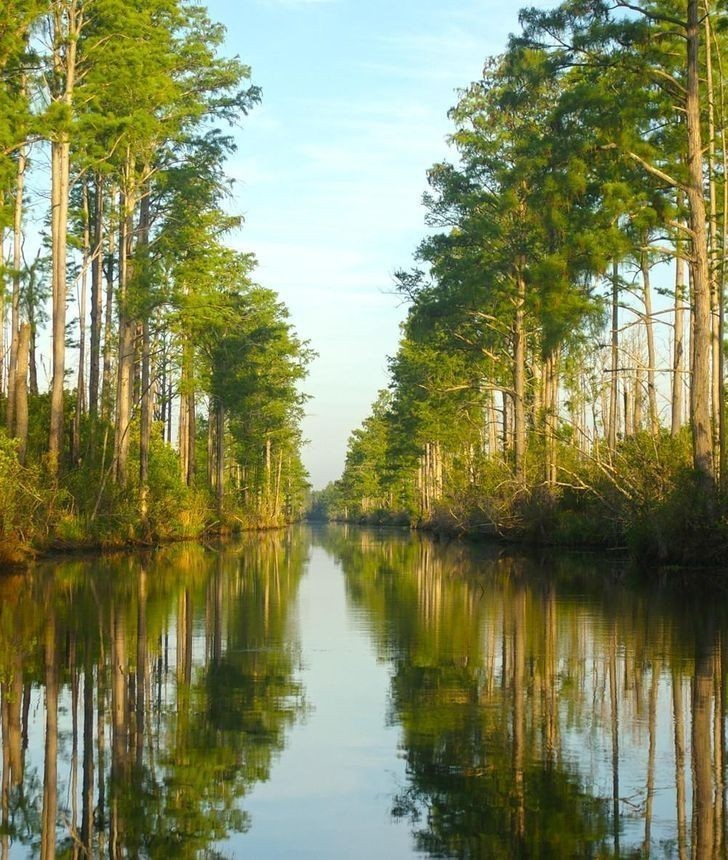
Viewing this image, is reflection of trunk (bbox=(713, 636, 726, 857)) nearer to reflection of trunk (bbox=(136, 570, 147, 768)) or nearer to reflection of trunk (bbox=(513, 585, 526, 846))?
reflection of trunk (bbox=(513, 585, 526, 846))

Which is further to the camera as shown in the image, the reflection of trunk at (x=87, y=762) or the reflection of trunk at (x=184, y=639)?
the reflection of trunk at (x=184, y=639)

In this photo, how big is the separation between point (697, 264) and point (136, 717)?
17767 mm

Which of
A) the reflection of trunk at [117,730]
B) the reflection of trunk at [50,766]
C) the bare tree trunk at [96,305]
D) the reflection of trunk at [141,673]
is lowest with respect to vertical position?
the reflection of trunk at [141,673]

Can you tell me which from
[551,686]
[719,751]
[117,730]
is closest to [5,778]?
[117,730]

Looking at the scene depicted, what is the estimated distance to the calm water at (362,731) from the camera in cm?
521

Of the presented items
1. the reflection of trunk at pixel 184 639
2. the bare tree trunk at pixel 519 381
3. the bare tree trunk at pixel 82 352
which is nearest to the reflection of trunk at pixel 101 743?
the reflection of trunk at pixel 184 639

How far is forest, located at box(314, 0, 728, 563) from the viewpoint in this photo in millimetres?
22062

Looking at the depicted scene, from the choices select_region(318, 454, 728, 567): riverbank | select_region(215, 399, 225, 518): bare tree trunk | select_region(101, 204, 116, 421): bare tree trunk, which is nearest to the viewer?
select_region(318, 454, 728, 567): riverbank

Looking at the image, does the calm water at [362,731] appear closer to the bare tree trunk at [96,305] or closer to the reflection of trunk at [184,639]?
the reflection of trunk at [184,639]

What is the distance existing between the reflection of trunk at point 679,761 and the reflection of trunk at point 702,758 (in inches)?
2.2

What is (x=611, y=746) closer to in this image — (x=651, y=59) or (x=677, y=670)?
(x=677, y=670)

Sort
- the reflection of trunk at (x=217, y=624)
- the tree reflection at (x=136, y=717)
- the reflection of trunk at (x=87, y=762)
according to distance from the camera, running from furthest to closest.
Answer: the reflection of trunk at (x=217, y=624) < the tree reflection at (x=136, y=717) < the reflection of trunk at (x=87, y=762)

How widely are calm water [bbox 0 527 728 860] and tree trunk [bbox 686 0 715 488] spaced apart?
22.8 ft

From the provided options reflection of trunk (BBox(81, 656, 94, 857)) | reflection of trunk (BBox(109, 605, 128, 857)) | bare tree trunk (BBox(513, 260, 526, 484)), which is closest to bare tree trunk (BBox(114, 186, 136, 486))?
bare tree trunk (BBox(513, 260, 526, 484))
